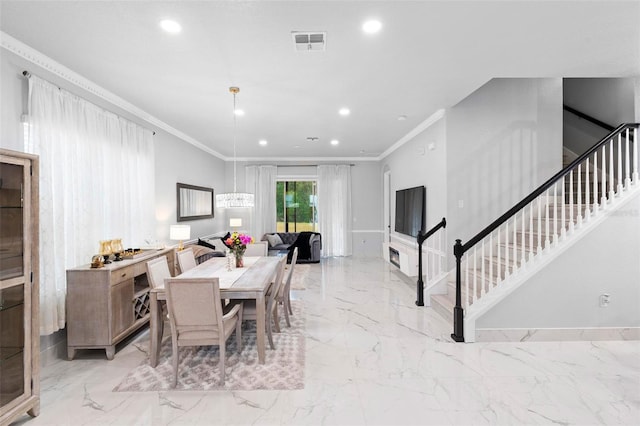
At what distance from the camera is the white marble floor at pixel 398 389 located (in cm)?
228

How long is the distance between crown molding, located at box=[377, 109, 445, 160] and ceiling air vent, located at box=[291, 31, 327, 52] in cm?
259

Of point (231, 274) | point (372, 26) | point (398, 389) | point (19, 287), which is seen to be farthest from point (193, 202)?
point (398, 389)

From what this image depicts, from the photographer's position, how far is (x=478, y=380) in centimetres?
274

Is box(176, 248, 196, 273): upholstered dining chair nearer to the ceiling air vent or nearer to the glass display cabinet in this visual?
the glass display cabinet

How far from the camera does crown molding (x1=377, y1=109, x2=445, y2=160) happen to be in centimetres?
488

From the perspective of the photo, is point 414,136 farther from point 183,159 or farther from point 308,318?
point 183,159

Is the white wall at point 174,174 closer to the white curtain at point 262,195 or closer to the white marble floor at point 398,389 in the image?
the white curtain at point 262,195

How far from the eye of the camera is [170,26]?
8.22ft

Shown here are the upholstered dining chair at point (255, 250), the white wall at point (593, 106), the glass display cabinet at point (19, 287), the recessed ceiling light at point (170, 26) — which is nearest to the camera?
the glass display cabinet at point (19, 287)

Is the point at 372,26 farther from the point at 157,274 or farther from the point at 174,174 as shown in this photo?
the point at 174,174

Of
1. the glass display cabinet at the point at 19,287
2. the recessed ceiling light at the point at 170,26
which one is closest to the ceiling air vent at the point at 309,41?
the recessed ceiling light at the point at 170,26

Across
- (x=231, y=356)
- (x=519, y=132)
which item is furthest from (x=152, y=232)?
(x=519, y=132)

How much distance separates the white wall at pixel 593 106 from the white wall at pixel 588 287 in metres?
2.14

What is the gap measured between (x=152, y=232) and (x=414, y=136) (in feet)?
15.6
